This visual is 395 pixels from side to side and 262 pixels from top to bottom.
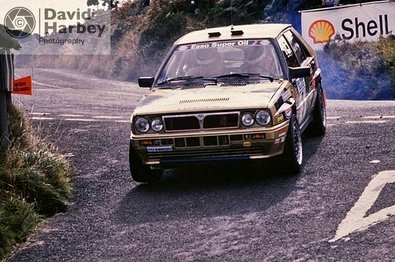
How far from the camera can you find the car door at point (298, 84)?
342 inches

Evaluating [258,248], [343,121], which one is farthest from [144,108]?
[343,121]

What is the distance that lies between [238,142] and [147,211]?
121 centimetres

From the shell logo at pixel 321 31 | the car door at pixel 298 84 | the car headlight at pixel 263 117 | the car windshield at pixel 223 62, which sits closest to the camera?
the car headlight at pixel 263 117

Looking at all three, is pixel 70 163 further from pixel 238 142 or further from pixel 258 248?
pixel 258 248

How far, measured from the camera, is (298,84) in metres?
8.85

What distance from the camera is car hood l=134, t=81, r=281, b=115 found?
7.62m

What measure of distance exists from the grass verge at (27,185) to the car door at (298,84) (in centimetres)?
295

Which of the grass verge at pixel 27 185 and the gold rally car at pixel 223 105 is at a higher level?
the gold rally car at pixel 223 105

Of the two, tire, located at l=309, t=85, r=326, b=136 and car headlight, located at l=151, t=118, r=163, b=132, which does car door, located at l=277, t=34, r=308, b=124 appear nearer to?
tire, located at l=309, t=85, r=326, b=136

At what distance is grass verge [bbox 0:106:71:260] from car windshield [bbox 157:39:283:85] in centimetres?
170

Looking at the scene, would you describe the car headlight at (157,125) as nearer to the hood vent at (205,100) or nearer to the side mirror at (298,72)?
the hood vent at (205,100)

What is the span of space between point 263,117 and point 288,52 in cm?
184

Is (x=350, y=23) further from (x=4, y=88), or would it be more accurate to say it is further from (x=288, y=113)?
(x=4, y=88)

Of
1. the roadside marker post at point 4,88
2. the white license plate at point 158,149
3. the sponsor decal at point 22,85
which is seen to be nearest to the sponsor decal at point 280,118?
the white license plate at point 158,149
